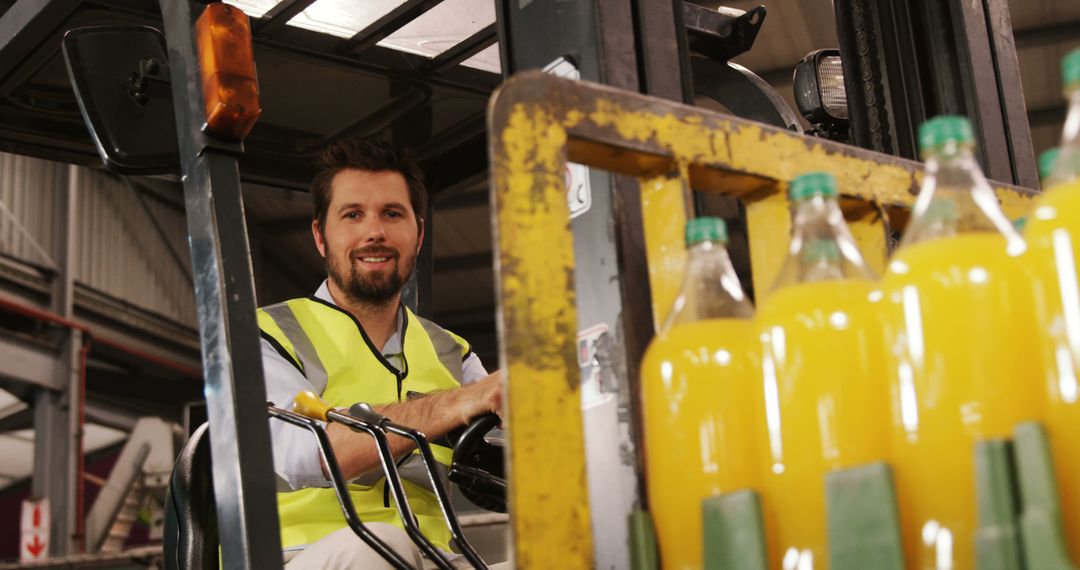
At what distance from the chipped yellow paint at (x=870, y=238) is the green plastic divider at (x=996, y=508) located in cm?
62

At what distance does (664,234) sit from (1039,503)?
24.3 inches

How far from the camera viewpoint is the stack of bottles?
1.09m

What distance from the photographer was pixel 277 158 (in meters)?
3.46

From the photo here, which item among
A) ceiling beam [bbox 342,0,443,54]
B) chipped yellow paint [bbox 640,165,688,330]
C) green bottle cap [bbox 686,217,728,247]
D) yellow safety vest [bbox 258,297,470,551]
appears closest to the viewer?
green bottle cap [bbox 686,217,728,247]

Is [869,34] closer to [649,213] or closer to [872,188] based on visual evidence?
[872,188]

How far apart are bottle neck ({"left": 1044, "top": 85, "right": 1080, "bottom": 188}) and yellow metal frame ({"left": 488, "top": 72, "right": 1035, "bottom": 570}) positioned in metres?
0.42

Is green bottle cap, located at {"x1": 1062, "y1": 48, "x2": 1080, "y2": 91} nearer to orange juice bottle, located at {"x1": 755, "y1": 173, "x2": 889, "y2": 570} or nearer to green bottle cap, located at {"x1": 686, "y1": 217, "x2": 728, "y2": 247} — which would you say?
orange juice bottle, located at {"x1": 755, "y1": 173, "x2": 889, "y2": 570}

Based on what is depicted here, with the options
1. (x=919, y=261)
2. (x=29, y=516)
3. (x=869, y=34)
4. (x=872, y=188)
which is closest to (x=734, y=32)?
(x=869, y=34)

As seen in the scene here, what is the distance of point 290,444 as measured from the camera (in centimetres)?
271

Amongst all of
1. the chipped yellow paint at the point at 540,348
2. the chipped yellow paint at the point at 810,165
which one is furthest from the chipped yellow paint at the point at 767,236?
the chipped yellow paint at the point at 540,348

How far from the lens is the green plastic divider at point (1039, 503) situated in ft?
3.39

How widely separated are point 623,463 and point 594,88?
0.50 metres

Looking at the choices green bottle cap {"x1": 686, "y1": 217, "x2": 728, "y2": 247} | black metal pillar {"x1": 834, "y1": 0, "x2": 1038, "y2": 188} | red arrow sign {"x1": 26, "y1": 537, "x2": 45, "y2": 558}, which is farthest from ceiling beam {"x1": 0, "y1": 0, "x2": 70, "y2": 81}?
red arrow sign {"x1": 26, "y1": 537, "x2": 45, "y2": 558}

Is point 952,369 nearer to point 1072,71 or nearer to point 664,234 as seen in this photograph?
point 1072,71
